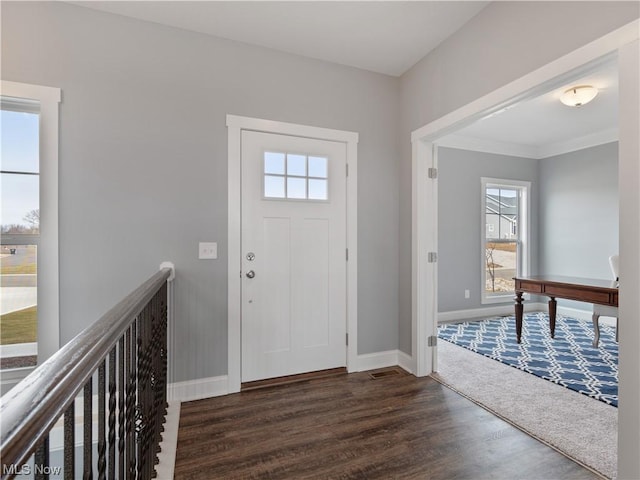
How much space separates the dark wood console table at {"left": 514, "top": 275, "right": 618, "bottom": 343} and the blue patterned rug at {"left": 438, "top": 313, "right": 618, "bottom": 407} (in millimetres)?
241

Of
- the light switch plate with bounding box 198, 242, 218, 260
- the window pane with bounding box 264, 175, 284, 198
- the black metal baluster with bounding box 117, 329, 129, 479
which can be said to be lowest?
the black metal baluster with bounding box 117, 329, 129, 479

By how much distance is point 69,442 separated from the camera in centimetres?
58

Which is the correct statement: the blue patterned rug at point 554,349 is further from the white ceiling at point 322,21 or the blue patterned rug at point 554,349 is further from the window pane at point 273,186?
the white ceiling at point 322,21

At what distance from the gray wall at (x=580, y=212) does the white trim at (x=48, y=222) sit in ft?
20.6

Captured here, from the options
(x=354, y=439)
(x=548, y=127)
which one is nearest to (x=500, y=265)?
(x=548, y=127)

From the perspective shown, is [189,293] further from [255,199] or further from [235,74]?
[235,74]

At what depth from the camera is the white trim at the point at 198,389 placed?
245 cm

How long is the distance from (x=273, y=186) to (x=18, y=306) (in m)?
1.95

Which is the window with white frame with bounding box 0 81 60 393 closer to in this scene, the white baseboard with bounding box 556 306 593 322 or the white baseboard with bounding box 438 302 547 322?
the white baseboard with bounding box 438 302 547 322

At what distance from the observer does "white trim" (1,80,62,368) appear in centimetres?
216

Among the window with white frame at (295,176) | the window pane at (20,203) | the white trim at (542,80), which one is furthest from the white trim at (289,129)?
the window pane at (20,203)

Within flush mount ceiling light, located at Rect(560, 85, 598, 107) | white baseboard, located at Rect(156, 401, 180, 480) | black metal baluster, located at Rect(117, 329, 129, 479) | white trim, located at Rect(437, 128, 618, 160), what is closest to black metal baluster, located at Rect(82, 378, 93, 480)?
black metal baluster, located at Rect(117, 329, 129, 479)

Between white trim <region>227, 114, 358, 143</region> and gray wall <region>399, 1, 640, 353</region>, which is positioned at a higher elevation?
gray wall <region>399, 1, 640, 353</region>

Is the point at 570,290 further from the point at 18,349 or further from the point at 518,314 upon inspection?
the point at 18,349
